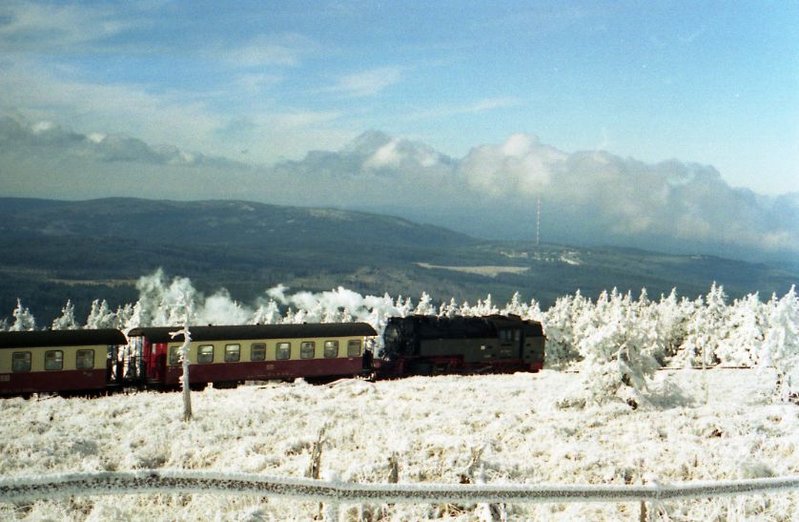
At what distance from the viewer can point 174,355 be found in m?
27.3

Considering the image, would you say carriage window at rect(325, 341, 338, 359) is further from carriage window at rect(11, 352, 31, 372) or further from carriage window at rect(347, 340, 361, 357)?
carriage window at rect(11, 352, 31, 372)

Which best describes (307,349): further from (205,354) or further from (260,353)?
(205,354)

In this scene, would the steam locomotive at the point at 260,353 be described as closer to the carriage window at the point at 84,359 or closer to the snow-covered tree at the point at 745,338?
the carriage window at the point at 84,359

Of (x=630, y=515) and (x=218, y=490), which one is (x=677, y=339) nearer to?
(x=630, y=515)

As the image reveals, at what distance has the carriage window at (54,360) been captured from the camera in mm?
24969

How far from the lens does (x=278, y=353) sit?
29.7 m

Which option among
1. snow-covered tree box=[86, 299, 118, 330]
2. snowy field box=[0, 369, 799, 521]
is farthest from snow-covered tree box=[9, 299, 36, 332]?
snowy field box=[0, 369, 799, 521]

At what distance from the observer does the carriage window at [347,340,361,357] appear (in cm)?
3197

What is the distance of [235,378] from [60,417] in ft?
30.8

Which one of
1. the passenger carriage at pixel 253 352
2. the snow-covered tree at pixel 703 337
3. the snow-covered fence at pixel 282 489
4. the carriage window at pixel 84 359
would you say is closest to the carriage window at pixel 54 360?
the carriage window at pixel 84 359

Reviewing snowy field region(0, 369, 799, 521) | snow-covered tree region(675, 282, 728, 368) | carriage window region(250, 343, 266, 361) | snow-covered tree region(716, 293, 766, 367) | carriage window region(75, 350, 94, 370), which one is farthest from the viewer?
snow-covered tree region(675, 282, 728, 368)

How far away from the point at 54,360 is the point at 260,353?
899 cm

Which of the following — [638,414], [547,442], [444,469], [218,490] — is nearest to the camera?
[218,490]

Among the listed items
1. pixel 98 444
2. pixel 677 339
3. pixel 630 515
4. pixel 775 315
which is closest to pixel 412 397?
pixel 98 444
